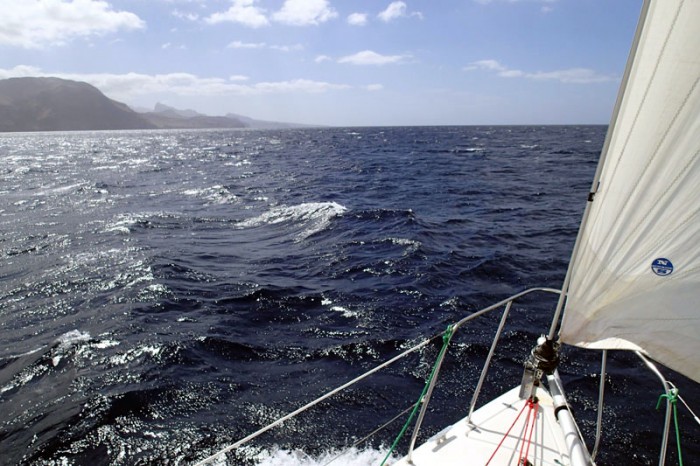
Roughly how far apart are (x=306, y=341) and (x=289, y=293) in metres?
2.76

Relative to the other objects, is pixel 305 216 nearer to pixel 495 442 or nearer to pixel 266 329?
pixel 266 329

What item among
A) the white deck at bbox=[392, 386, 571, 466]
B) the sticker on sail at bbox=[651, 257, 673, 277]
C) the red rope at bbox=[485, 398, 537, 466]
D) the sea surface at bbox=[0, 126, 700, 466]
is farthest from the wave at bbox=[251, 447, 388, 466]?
the sticker on sail at bbox=[651, 257, 673, 277]

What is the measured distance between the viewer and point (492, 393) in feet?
25.3

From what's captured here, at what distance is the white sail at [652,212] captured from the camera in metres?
2.65

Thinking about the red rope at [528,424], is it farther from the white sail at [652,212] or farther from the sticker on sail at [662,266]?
the sticker on sail at [662,266]

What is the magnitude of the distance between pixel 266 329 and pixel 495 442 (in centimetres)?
688

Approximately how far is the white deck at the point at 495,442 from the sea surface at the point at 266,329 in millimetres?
2027

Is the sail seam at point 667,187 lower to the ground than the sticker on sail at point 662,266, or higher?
higher

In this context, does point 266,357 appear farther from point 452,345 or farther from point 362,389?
point 452,345

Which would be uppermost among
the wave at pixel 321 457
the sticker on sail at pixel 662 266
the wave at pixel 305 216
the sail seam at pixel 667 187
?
the sail seam at pixel 667 187

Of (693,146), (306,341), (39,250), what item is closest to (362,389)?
(306,341)

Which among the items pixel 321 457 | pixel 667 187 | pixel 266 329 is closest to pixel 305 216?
pixel 266 329

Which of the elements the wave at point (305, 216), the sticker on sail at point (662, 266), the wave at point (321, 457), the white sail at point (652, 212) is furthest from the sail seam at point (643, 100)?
the wave at point (305, 216)

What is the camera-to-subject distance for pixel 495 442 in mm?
4352
